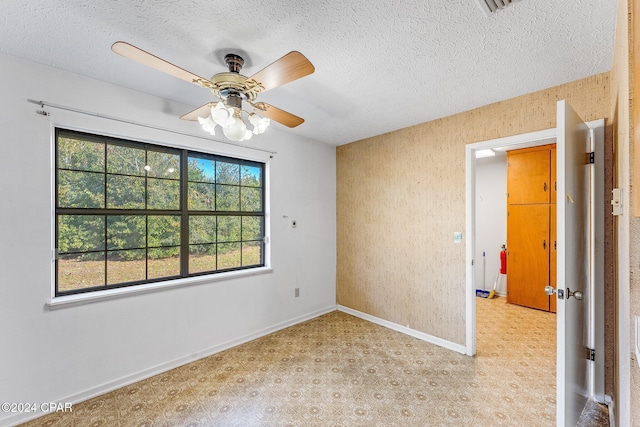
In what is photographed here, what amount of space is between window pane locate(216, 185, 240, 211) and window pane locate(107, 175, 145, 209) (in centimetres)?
72

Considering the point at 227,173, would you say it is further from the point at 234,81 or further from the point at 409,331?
the point at 409,331

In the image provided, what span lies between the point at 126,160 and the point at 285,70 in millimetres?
1805

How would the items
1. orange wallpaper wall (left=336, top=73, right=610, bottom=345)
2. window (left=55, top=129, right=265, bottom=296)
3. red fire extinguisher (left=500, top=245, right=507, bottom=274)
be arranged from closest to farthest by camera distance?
window (left=55, top=129, right=265, bottom=296), orange wallpaper wall (left=336, top=73, right=610, bottom=345), red fire extinguisher (left=500, top=245, right=507, bottom=274)

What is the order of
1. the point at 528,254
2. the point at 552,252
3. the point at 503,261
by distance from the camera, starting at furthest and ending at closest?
the point at 503,261, the point at 528,254, the point at 552,252

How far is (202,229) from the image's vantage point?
9.32 feet

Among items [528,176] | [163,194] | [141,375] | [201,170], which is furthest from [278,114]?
[528,176]

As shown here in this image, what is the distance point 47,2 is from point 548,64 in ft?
9.94

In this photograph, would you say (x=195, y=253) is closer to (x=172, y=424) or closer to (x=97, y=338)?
(x=97, y=338)

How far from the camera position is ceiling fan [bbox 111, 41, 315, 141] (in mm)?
1360

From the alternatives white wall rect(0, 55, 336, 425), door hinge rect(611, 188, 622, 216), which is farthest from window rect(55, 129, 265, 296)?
door hinge rect(611, 188, 622, 216)

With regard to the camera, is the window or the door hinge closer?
the door hinge

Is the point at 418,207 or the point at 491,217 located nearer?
the point at 418,207

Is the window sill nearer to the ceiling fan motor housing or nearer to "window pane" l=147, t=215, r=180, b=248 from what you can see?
"window pane" l=147, t=215, r=180, b=248

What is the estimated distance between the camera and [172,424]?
72.9 inches
